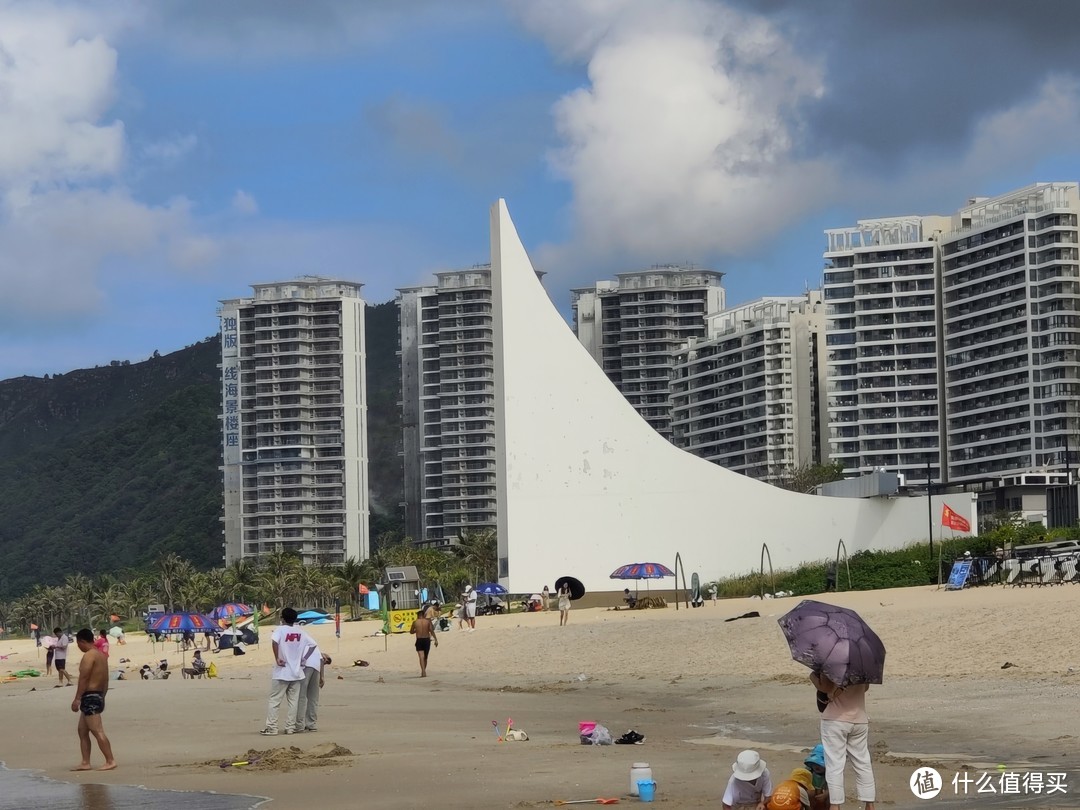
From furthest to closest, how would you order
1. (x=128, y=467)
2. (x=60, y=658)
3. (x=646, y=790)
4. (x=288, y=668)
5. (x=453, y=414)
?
(x=128, y=467)
(x=453, y=414)
(x=60, y=658)
(x=288, y=668)
(x=646, y=790)

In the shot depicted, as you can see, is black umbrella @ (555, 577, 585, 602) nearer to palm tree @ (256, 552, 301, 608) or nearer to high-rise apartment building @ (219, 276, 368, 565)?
palm tree @ (256, 552, 301, 608)

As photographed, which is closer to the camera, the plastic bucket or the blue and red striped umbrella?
the plastic bucket

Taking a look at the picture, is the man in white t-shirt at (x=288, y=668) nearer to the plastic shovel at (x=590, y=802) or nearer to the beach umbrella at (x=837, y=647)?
the plastic shovel at (x=590, y=802)

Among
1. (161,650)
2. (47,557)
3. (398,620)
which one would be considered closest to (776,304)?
(47,557)

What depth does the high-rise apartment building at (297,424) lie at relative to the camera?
98688 mm

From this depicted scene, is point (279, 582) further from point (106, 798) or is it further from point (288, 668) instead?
point (106, 798)

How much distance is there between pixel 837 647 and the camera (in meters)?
6.51

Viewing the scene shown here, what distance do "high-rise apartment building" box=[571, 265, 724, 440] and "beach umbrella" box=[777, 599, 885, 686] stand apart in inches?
4003

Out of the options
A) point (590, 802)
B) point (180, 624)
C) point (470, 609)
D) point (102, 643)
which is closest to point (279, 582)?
point (180, 624)

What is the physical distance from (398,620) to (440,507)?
6828cm

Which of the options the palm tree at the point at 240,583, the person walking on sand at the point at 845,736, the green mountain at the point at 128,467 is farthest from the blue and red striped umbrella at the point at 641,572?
the green mountain at the point at 128,467

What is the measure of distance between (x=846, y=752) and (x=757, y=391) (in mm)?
91911

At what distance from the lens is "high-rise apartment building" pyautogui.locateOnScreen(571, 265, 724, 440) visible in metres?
109

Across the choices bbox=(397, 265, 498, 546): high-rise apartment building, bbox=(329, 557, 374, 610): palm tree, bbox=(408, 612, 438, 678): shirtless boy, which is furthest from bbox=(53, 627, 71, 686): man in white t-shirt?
bbox=(397, 265, 498, 546): high-rise apartment building
